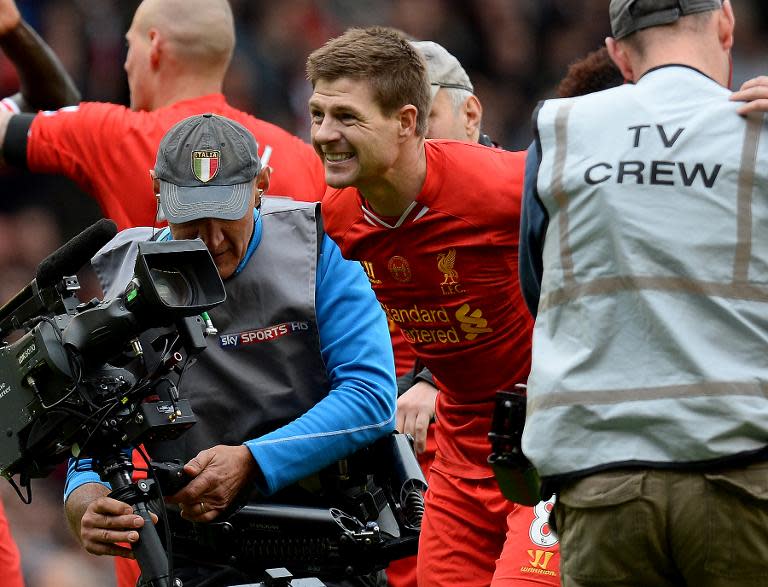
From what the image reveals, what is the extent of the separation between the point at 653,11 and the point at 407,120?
3.84 feet

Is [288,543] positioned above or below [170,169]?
below

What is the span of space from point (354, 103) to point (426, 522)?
51.0 inches

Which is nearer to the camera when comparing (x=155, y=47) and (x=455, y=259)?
(x=455, y=259)

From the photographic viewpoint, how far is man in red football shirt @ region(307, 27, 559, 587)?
4.20 m

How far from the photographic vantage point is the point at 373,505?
417 centimetres

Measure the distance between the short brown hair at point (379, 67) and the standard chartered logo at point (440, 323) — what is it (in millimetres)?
510

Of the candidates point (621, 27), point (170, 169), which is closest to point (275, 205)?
point (170, 169)

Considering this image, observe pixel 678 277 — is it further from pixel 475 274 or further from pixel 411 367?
pixel 411 367

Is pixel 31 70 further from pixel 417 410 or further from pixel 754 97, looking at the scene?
pixel 754 97

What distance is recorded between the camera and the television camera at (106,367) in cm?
348

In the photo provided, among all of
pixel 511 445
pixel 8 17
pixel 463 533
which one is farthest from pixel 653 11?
pixel 8 17

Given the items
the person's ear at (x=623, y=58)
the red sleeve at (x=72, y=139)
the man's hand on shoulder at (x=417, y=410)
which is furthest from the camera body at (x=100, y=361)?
the red sleeve at (x=72, y=139)

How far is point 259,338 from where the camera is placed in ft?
13.7

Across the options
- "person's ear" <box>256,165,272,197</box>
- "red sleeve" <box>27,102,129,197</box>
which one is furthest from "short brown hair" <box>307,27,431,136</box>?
"red sleeve" <box>27,102,129,197</box>
